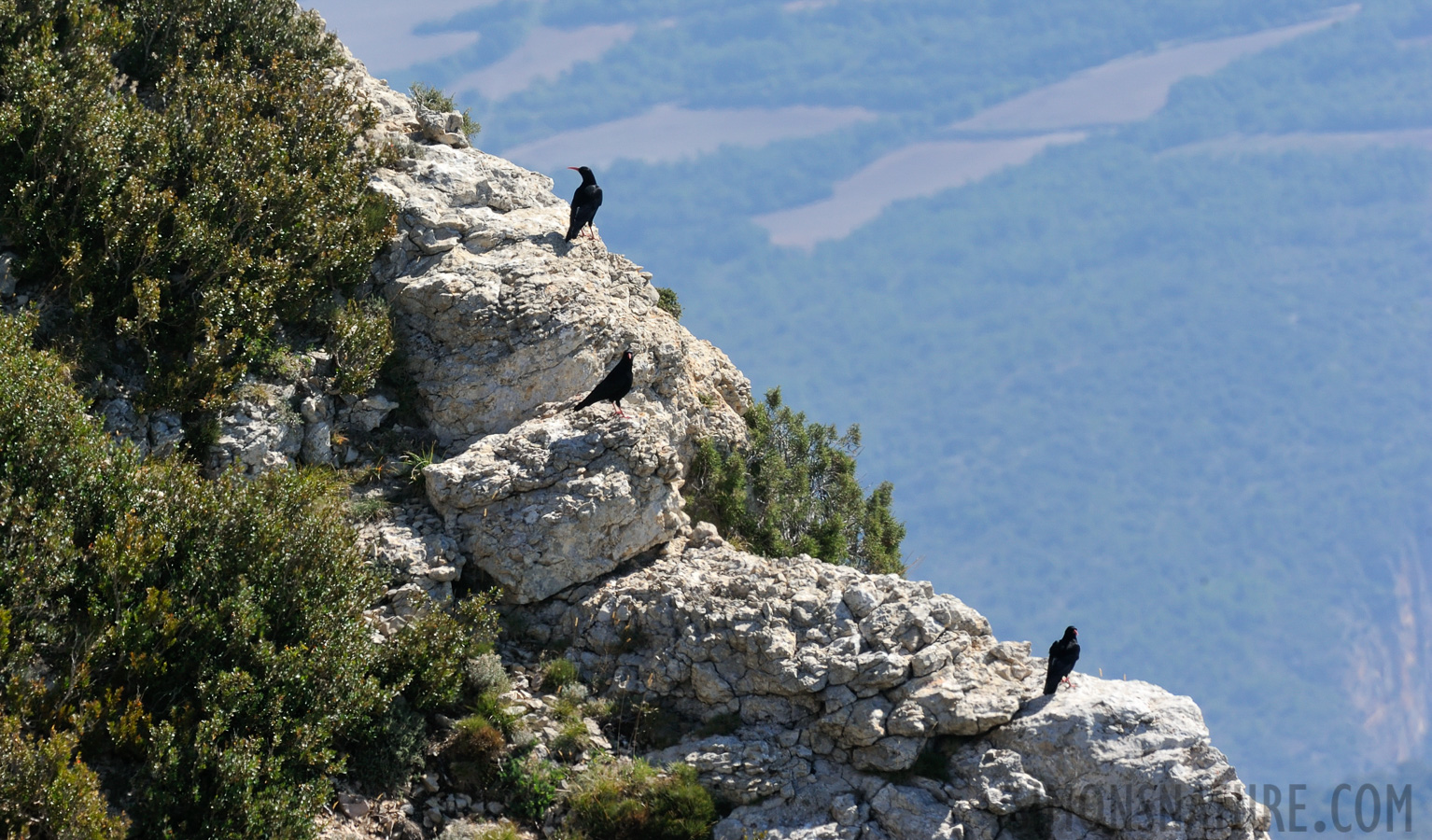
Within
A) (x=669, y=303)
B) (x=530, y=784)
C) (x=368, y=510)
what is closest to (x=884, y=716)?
(x=530, y=784)

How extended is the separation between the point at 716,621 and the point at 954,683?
353cm

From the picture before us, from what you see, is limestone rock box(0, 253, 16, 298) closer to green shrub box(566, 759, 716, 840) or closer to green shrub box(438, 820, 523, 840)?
green shrub box(438, 820, 523, 840)

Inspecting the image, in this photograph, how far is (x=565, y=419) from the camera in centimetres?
1866

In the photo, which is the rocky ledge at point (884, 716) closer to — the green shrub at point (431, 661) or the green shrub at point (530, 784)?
the green shrub at point (530, 784)

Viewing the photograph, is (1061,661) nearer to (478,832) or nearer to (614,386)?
(614,386)

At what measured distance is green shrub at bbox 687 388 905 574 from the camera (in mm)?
20625

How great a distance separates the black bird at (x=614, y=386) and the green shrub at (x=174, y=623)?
15.5 feet

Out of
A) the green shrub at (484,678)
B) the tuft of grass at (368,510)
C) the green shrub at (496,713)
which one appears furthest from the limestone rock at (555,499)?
the green shrub at (496,713)

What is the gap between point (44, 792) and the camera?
1176 centimetres

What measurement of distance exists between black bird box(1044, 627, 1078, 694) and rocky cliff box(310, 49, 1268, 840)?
24 cm

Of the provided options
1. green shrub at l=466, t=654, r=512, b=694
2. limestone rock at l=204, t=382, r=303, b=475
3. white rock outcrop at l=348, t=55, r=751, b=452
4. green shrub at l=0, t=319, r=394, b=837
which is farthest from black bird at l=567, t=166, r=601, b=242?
green shrub at l=466, t=654, r=512, b=694

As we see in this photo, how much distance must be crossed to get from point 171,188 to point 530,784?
11512 mm

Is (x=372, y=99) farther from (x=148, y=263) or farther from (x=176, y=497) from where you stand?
(x=176, y=497)

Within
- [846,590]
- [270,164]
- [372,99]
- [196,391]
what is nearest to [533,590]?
[846,590]
